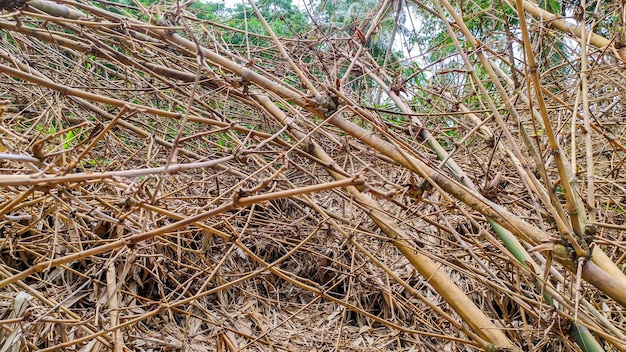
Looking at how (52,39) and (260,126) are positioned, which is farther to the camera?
(260,126)

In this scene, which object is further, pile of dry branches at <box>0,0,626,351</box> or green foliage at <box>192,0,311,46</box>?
green foliage at <box>192,0,311,46</box>

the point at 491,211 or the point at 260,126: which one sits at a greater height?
the point at 491,211

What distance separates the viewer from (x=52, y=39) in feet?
5.82

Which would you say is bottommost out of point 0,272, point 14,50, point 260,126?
point 0,272

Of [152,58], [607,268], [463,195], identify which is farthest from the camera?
[152,58]

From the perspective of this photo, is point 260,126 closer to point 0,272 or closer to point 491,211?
point 0,272

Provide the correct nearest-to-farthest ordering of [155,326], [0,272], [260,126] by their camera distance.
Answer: [0,272], [155,326], [260,126]

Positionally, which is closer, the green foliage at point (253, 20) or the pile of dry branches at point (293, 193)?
the pile of dry branches at point (293, 193)

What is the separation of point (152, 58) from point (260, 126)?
0.80 m

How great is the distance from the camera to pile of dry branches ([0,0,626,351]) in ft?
3.58

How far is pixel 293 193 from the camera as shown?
0.76 m

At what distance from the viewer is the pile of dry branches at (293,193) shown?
3.58 ft

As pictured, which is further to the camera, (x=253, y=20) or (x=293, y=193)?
(x=253, y=20)

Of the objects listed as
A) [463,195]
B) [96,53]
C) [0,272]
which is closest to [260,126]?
[96,53]
